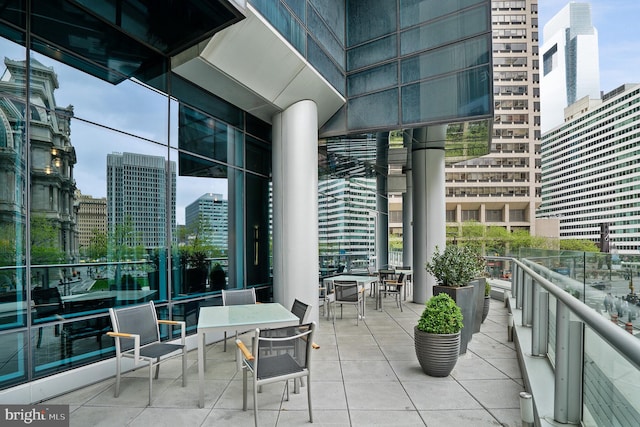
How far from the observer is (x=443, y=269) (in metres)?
6.30

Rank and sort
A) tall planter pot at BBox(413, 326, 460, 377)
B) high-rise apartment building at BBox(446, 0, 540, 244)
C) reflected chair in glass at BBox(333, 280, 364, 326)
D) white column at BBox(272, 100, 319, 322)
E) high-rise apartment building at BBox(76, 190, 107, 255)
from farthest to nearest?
high-rise apartment building at BBox(446, 0, 540, 244) → reflected chair in glass at BBox(333, 280, 364, 326) → white column at BBox(272, 100, 319, 322) → high-rise apartment building at BBox(76, 190, 107, 255) → tall planter pot at BBox(413, 326, 460, 377)

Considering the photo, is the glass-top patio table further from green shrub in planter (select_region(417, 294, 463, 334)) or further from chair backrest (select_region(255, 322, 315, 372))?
green shrub in planter (select_region(417, 294, 463, 334))

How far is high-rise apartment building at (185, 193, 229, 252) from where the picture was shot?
24.7 ft

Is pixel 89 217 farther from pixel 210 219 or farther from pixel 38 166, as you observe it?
pixel 210 219

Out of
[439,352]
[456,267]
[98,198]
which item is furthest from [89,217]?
[456,267]

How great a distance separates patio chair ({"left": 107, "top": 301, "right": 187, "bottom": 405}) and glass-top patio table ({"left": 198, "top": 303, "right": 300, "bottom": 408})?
0.52 meters

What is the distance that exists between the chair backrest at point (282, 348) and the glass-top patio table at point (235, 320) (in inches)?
25.0

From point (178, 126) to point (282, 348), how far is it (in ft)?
15.8

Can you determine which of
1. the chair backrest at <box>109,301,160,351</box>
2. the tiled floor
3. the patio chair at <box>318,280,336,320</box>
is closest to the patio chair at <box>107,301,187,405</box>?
the chair backrest at <box>109,301,160,351</box>

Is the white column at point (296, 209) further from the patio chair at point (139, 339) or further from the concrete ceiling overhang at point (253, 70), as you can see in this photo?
the patio chair at point (139, 339)

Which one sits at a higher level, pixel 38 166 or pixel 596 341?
pixel 38 166

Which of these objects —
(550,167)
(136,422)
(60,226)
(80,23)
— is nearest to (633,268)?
(136,422)

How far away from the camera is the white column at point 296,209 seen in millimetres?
8062

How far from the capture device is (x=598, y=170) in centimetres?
11712
